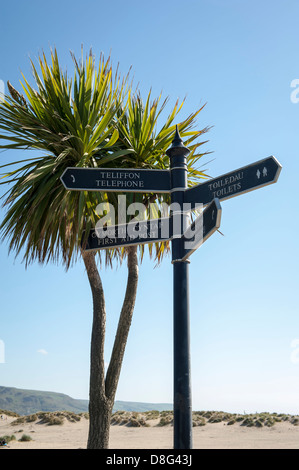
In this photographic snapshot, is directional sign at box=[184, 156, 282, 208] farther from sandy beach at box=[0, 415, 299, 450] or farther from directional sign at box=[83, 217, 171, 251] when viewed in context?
sandy beach at box=[0, 415, 299, 450]

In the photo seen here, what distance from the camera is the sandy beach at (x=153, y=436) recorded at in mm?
14312

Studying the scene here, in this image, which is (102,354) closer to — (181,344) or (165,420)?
(181,344)

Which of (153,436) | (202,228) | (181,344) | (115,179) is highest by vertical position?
(115,179)

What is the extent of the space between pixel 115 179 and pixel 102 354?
3.68 meters

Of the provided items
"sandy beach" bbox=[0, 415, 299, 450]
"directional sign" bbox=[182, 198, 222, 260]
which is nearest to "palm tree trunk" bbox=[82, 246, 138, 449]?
"directional sign" bbox=[182, 198, 222, 260]

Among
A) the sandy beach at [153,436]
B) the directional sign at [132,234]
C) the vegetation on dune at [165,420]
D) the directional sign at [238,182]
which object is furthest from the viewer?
the vegetation on dune at [165,420]

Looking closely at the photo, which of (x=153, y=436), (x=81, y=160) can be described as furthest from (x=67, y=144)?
(x=153, y=436)

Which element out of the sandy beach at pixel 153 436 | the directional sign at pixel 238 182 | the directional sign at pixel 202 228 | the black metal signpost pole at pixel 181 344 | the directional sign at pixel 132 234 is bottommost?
the sandy beach at pixel 153 436

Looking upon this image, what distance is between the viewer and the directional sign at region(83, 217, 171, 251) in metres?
4.88

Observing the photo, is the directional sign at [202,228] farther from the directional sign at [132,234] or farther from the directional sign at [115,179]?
the directional sign at [115,179]

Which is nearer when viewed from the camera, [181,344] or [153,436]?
[181,344]

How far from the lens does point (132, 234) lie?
5.38 metres

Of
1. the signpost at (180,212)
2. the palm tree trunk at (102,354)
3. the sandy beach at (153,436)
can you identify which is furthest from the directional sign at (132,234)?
the sandy beach at (153,436)
